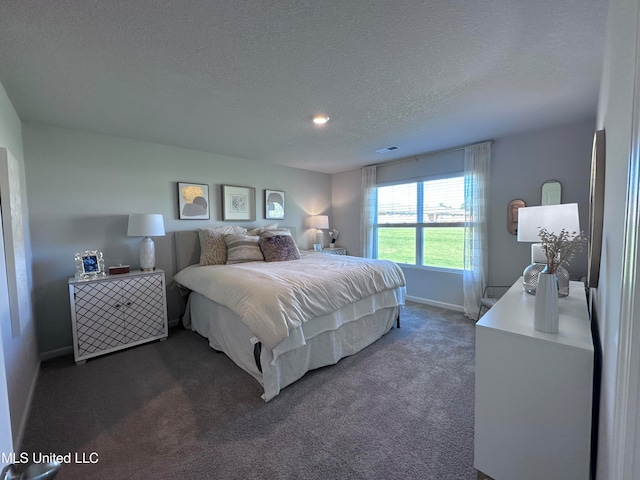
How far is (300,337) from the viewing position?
2080 millimetres

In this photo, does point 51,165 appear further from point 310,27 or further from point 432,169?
point 432,169

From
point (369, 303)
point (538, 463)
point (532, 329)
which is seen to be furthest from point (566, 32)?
point (369, 303)

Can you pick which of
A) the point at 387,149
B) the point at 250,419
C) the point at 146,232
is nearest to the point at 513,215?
the point at 387,149

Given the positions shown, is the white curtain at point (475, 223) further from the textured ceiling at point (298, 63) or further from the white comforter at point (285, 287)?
the white comforter at point (285, 287)

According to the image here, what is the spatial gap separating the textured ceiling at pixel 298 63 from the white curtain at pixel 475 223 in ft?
2.03

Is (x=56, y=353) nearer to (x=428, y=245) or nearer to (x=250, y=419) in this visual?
(x=250, y=419)

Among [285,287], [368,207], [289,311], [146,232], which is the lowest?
[289,311]

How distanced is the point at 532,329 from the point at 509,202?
2.66 meters

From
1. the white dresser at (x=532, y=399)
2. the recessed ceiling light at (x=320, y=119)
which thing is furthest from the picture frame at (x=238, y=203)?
the white dresser at (x=532, y=399)

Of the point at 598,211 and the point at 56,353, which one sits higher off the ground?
the point at 598,211

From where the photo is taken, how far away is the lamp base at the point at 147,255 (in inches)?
119

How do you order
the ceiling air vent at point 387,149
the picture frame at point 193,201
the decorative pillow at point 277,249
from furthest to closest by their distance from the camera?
the ceiling air vent at point 387,149 → the picture frame at point 193,201 → the decorative pillow at point 277,249

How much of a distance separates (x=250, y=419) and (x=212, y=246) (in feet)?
6.93

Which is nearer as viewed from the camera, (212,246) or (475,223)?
(212,246)
